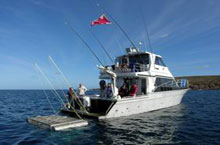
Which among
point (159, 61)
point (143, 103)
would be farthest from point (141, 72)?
point (159, 61)

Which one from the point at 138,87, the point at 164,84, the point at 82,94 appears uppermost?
the point at 164,84

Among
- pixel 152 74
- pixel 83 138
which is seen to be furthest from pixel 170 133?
pixel 152 74

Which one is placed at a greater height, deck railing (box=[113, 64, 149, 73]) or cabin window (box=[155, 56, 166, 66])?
cabin window (box=[155, 56, 166, 66])

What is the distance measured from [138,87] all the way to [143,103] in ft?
6.81

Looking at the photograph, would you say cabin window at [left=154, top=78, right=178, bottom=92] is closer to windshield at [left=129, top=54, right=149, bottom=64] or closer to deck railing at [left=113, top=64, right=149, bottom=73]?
deck railing at [left=113, top=64, right=149, bottom=73]

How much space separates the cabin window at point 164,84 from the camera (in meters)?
17.5

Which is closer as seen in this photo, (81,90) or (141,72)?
(81,90)

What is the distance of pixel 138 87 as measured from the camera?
16.4 m

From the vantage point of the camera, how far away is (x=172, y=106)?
19.2 metres

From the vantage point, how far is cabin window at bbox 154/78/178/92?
57.4 feet

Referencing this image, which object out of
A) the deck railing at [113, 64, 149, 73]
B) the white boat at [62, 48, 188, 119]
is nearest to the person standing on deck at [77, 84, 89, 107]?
the white boat at [62, 48, 188, 119]

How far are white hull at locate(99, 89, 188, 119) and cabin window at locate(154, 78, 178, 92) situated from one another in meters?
0.85

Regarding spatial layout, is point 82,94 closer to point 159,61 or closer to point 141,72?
point 141,72

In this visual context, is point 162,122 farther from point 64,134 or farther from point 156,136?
point 64,134
